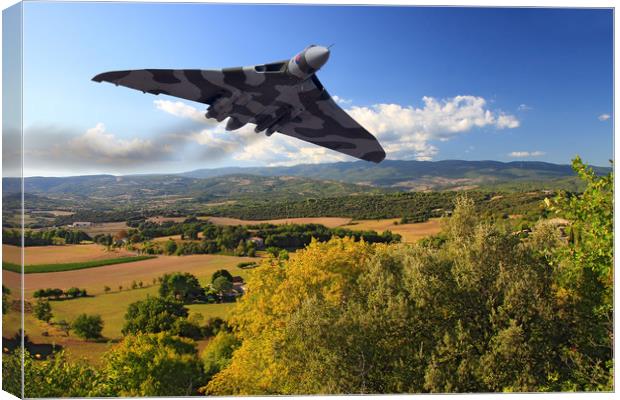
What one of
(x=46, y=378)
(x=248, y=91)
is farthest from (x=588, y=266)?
(x=46, y=378)

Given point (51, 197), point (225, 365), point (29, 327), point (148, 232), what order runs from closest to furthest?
point (29, 327)
point (51, 197)
point (225, 365)
point (148, 232)

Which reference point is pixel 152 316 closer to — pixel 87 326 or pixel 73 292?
pixel 87 326

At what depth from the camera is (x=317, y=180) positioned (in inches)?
1179

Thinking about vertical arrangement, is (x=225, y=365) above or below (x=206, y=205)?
below

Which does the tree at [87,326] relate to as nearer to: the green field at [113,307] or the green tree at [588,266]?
the green field at [113,307]

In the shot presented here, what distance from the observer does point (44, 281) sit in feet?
105

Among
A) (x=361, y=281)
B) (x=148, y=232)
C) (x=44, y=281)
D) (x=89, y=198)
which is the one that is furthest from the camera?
(x=148, y=232)

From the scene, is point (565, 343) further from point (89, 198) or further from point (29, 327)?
point (89, 198)

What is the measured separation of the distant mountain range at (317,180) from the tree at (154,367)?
884cm

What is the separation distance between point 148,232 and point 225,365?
16970 millimetres

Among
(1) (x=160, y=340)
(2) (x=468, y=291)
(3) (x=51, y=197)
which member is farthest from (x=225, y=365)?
(2) (x=468, y=291)

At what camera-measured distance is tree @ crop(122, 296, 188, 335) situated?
3059 centimetres

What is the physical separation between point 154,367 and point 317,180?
51.2ft

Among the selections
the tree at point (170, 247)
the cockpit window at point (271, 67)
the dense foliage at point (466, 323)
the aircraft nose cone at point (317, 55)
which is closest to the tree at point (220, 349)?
the dense foliage at point (466, 323)
